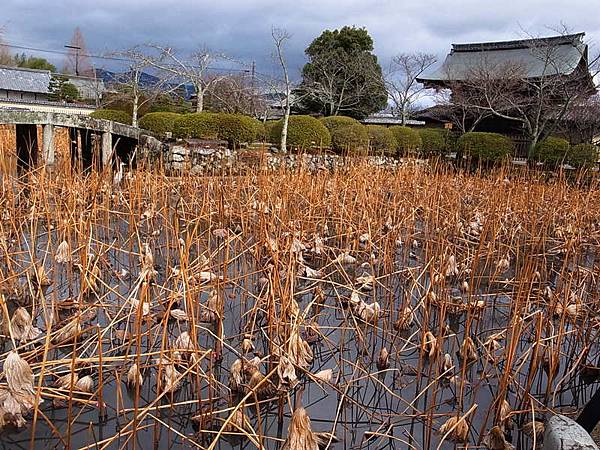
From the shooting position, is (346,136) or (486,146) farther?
(486,146)

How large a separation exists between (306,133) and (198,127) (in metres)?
2.16

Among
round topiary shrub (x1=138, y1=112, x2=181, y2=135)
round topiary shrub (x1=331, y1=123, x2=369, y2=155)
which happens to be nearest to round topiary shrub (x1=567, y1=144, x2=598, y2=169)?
round topiary shrub (x1=331, y1=123, x2=369, y2=155)

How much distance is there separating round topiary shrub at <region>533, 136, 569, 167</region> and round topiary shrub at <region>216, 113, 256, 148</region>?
583 centimetres

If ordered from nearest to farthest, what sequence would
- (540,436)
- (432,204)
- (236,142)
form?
1. (540,436)
2. (432,204)
3. (236,142)

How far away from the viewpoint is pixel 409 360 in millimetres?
2021

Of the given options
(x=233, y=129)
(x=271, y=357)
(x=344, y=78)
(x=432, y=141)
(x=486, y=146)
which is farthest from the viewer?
(x=344, y=78)

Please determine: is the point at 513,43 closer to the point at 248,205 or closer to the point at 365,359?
the point at 248,205

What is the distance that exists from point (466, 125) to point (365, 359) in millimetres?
13115

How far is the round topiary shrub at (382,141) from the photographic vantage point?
10619 millimetres

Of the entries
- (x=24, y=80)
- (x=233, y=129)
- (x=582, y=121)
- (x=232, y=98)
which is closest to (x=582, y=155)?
(x=582, y=121)

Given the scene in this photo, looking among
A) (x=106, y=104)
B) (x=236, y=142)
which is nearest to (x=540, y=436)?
(x=236, y=142)

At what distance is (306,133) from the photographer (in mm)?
9555

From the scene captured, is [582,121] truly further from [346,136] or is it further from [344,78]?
[344,78]

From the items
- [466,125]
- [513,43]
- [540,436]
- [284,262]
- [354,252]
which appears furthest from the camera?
[513,43]
